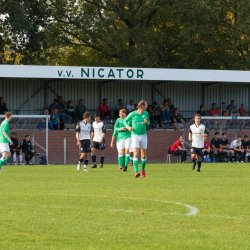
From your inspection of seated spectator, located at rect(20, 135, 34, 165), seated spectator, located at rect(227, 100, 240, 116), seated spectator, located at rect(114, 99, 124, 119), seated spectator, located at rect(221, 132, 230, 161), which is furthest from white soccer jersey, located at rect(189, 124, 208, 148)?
seated spectator, located at rect(227, 100, 240, 116)

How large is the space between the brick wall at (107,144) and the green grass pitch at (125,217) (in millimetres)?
14210

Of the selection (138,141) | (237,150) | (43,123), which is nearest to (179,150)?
(237,150)

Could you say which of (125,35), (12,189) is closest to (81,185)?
(12,189)

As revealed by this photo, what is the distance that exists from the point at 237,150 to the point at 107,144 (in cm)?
665

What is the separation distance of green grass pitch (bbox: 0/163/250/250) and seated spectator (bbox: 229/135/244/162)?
1532cm

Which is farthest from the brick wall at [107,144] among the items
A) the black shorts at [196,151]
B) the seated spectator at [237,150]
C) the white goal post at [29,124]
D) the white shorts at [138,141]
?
the white shorts at [138,141]

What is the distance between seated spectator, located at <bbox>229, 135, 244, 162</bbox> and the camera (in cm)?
2688

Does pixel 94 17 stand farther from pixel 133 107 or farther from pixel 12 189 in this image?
pixel 12 189

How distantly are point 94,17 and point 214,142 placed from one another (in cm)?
1781

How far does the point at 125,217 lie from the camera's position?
24.1 feet

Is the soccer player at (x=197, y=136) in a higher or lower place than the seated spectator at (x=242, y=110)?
lower

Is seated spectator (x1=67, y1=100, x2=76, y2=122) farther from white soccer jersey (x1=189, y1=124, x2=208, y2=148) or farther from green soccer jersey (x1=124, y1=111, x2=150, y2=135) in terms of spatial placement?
green soccer jersey (x1=124, y1=111, x2=150, y2=135)

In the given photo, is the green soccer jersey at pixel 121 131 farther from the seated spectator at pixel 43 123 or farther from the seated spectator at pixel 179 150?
the seated spectator at pixel 179 150

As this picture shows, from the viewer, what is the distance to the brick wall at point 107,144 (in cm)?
2578
